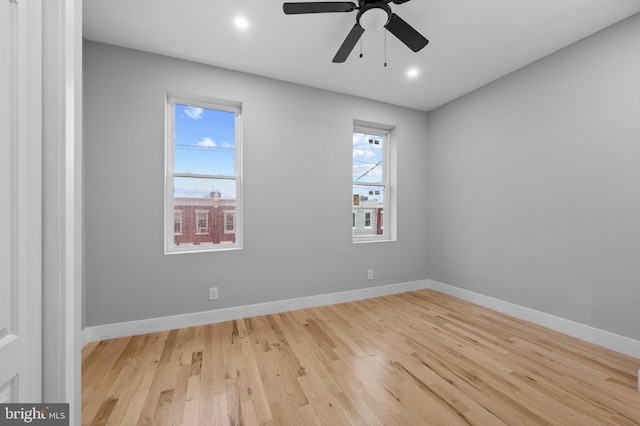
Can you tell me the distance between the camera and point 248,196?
2834 mm

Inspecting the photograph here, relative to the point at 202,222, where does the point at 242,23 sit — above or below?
above

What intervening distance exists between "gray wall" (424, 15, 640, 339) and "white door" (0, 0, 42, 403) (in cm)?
374

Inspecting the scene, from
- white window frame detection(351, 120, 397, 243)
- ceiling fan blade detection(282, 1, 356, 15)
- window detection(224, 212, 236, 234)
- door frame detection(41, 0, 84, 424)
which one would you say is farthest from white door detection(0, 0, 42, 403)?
white window frame detection(351, 120, 397, 243)

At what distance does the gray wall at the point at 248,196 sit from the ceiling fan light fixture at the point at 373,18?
1482mm

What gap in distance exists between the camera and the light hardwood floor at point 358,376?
4.79 feet

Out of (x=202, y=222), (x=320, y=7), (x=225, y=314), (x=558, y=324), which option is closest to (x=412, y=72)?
(x=320, y=7)

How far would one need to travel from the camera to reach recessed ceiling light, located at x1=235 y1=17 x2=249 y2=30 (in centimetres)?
209

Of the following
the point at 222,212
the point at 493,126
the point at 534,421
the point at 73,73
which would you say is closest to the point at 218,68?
the point at 222,212

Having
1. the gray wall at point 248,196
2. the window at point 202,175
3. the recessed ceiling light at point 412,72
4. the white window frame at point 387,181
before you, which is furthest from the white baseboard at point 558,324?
the window at point 202,175

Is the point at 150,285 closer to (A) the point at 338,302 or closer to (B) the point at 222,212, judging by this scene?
(B) the point at 222,212

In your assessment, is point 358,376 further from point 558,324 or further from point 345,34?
point 345,34

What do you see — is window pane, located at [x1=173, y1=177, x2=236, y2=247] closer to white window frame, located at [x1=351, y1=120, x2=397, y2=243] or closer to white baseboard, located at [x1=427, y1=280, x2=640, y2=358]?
white window frame, located at [x1=351, y1=120, x2=397, y2=243]

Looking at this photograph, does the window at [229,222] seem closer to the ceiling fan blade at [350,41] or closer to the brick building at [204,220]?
the brick building at [204,220]

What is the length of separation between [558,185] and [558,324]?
1.40 metres
